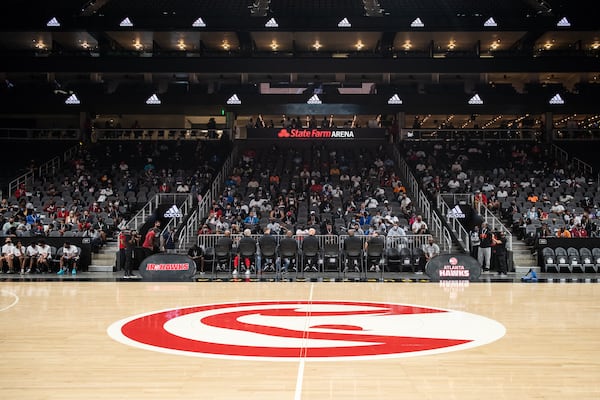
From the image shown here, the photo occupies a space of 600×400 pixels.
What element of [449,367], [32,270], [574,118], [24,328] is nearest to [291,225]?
[32,270]

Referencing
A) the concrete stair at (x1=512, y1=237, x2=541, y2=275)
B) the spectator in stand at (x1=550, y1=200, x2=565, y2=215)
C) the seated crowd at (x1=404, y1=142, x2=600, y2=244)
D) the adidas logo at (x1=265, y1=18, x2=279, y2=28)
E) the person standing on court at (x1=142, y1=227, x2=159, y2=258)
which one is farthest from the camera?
the adidas logo at (x1=265, y1=18, x2=279, y2=28)

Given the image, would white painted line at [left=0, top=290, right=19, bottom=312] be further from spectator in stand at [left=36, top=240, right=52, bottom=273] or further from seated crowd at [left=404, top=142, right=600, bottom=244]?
seated crowd at [left=404, top=142, right=600, bottom=244]

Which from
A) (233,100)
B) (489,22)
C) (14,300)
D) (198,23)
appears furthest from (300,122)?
(14,300)

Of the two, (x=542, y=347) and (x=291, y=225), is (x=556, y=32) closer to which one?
(x=291, y=225)

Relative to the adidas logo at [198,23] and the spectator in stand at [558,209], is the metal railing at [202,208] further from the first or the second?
the spectator in stand at [558,209]

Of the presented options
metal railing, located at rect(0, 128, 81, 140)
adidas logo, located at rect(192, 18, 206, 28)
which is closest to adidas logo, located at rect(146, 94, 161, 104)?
adidas logo, located at rect(192, 18, 206, 28)

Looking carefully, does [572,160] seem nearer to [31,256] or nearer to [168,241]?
[168,241]

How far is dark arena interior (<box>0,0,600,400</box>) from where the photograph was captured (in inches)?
818

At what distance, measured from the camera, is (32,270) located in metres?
17.7

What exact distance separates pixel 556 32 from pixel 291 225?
19982 mm

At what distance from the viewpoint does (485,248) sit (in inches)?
709

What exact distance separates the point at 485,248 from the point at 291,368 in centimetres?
1395

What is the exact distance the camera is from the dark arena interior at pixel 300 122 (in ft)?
68.2

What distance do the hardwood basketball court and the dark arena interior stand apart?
10.3 m
